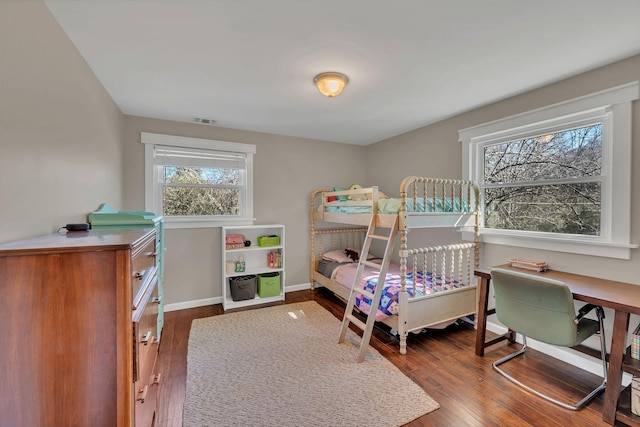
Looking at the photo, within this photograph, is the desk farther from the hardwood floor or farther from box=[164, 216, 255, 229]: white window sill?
box=[164, 216, 255, 229]: white window sill

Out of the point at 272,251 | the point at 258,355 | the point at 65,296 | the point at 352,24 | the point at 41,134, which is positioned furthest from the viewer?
the point at 272,251

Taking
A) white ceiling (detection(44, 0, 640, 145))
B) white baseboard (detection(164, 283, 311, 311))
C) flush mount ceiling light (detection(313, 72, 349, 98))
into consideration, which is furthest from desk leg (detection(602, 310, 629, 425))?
white baseboard (detection(164, 283, 311, 311))

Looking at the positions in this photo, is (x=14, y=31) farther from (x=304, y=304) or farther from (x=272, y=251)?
(x=304, y=304)

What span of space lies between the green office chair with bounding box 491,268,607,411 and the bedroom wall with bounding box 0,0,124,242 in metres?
2.87

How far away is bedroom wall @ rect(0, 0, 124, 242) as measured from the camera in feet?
3.74

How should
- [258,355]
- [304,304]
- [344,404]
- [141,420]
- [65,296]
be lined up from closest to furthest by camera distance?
[65,296] < [141,420] < [344,404] < [258,355] < [304,304]

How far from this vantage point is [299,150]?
13.3 feet

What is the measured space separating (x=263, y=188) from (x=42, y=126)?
251 centimetres

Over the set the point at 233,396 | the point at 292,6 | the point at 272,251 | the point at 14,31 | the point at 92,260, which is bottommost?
the point at 233,396

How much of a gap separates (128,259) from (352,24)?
164 centimetres

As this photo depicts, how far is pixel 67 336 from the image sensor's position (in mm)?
859

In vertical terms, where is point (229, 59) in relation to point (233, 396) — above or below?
above

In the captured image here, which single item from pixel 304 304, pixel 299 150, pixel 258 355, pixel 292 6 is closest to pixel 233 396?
pixel 258 355

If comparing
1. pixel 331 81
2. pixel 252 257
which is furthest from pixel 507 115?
pixel 252 257
